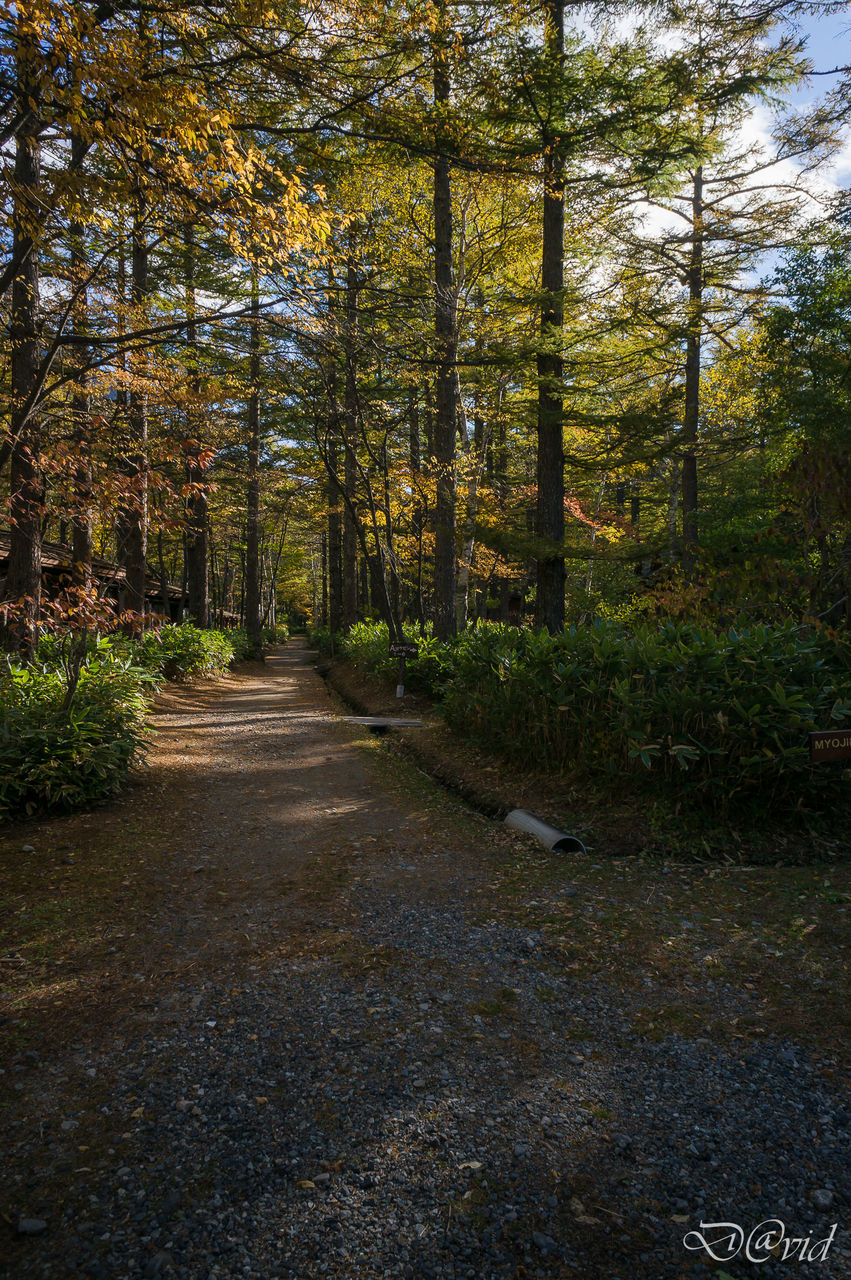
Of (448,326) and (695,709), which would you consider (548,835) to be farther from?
(448,326)

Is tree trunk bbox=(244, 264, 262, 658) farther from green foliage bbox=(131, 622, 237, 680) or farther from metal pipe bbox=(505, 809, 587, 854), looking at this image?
metal pipe bbox=(505, 809, 587, 854)

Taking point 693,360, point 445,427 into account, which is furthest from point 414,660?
point 693,360

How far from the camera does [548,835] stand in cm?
468

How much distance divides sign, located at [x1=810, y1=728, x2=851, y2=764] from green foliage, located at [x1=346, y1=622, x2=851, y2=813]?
681mm

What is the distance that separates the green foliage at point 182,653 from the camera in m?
12.1

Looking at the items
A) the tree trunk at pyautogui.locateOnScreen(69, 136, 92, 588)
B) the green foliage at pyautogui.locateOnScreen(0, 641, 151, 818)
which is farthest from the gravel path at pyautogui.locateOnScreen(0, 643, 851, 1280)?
the tree trunk at pyautogui.locateOnScreen(69, 136, 92, 588)

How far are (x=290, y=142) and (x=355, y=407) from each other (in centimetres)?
406

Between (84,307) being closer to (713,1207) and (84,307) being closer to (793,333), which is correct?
(713,1207)

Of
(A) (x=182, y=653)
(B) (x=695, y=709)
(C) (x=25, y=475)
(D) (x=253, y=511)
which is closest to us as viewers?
(B) (x=695, y=709)

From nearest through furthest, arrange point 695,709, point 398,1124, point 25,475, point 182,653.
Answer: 1. point 398,1124
2. point 695,709
3. point 25,475
4. point 182,653

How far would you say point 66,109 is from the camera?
12.8 feet

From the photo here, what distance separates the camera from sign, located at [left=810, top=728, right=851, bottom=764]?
3496 mm

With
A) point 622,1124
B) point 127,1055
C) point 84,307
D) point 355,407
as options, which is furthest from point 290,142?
point 622,1124

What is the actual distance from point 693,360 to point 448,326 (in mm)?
8263
